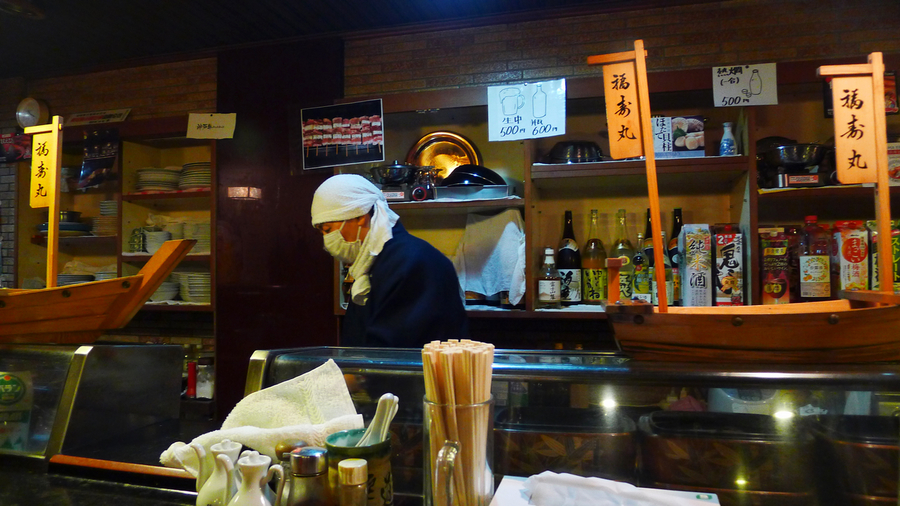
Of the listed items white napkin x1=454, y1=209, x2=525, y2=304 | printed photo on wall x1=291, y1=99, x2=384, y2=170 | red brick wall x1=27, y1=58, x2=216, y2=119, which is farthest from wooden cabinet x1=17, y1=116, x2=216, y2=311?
white napkin x1=454, y1=209, x2=525, y2=304

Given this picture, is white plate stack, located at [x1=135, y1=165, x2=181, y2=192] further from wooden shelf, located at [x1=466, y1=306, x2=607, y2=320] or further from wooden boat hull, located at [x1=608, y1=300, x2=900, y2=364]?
wooden boat hull, located at [x1=608, y1=300, x2=900, y2=364]

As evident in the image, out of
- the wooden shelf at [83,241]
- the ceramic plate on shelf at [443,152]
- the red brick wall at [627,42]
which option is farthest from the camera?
the wooden shelf at [83,241]

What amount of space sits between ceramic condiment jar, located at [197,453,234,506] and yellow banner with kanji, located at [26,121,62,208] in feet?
4.32

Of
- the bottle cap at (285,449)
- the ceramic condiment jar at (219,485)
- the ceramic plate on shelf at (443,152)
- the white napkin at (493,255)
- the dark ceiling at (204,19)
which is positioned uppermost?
the dark ceiling at (204,19)

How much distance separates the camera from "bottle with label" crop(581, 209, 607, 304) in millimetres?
2682

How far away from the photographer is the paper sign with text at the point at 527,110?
2520 mm

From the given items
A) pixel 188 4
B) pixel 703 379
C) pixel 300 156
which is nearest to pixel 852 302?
pixel 703 379

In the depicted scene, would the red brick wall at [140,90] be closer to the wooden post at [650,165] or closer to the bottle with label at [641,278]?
the bottle with label at [641,278]

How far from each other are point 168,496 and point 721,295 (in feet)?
7.34

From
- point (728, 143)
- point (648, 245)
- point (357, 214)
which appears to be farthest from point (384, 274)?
point (728, 143)

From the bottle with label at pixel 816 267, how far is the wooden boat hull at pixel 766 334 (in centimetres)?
145

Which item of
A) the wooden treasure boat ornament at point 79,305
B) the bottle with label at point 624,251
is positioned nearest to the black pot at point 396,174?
the bottle with label at point 624,251

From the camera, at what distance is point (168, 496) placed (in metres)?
1.07

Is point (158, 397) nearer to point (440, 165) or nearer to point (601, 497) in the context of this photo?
point (601, 497)
